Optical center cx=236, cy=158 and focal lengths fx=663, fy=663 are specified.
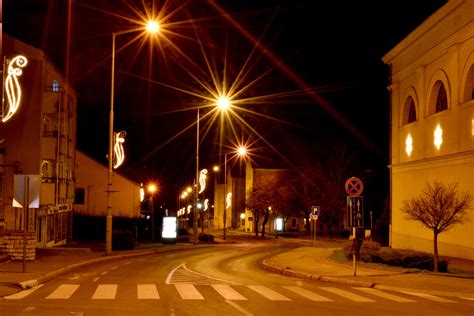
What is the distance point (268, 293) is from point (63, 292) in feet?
17.6

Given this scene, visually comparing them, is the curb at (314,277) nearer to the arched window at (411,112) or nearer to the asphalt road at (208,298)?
the asphalt road at (208,298)

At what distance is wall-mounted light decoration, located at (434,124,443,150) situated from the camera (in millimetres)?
35188

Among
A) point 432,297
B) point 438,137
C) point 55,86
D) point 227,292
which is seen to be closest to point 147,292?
point 227,292

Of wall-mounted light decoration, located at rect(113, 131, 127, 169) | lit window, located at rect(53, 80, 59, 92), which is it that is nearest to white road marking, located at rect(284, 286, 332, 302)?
wall-mounted light decoration, located at rect(113, 131, 127, 169)

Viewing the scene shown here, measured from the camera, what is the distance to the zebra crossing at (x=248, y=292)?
1630cm

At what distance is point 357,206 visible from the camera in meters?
22.8

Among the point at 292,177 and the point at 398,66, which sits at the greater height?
the point at 398,66

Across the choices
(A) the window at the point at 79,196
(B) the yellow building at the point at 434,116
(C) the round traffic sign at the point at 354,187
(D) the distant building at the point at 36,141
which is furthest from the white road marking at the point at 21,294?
(A) the window at the point at 79,196

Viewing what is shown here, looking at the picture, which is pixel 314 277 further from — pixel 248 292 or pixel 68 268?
pixel 68 268

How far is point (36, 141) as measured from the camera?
36312 millimetres

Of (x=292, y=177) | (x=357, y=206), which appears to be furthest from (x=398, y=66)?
(x=292, y=177)

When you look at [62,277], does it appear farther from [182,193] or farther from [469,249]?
[182,193]

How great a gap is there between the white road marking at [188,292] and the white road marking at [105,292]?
173cm

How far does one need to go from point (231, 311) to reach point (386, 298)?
5408 millimetres
